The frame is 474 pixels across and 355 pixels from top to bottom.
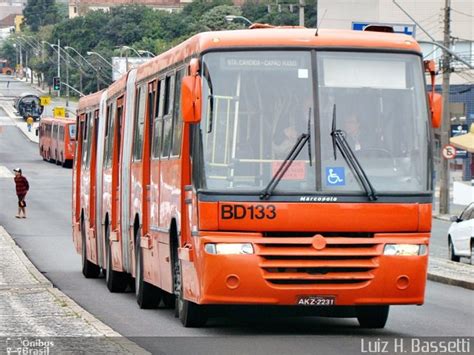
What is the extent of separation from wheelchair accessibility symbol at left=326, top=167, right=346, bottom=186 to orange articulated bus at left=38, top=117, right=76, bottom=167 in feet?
253

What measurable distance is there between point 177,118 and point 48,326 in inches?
106

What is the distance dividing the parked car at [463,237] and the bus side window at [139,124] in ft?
48.1

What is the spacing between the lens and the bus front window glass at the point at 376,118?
1552cm

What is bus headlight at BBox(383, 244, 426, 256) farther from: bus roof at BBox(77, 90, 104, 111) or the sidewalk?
bus roof at BBox(77, 90, 104, 111)

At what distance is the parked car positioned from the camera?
3425 centimetres

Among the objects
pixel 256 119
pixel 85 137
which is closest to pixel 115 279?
pixel 85 137

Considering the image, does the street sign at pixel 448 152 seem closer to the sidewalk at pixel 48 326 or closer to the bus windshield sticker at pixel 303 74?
the sidewalk at pixel 48 326

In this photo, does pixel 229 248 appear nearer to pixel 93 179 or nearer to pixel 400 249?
pixel 400 249

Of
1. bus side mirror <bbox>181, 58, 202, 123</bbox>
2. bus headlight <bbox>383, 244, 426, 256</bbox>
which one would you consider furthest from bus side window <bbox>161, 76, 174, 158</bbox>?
bus headlight <bbox>383, 244, 426, 256</bbox>

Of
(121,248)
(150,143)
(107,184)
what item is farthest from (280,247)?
(107,184)

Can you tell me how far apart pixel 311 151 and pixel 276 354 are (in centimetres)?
224

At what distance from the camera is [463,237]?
Answer: 34875 millimetres

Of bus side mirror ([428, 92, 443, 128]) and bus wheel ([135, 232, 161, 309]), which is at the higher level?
bus side mirror ([428, 92, 443, 128])

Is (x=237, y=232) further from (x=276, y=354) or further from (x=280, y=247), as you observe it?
(x=276, y=354)
